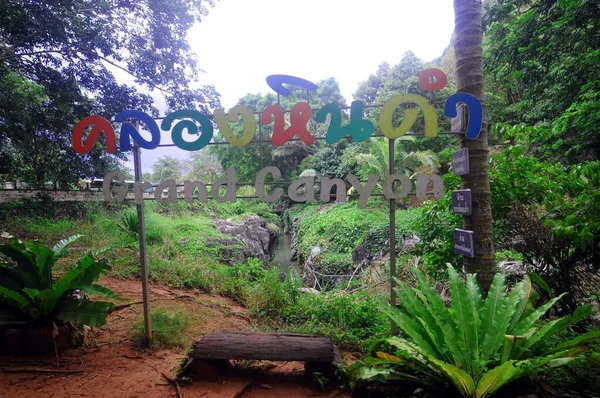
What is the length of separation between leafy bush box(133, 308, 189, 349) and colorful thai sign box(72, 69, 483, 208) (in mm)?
1404

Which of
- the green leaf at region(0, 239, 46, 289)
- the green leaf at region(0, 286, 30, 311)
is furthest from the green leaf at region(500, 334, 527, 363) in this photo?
the green leaf at region(0, 239, 46, 289)

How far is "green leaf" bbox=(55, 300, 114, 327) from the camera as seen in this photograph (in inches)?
112

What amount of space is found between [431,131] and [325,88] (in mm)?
17638

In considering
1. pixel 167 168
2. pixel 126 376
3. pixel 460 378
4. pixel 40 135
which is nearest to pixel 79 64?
pixel 40 135

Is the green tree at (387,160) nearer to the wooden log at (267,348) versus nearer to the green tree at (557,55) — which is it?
the green tree at (557,55)

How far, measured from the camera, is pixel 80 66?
6926 mm

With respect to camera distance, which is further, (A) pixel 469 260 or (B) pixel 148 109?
(B) pixel 148 109

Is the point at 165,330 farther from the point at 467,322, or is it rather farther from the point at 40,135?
the point at 40,135

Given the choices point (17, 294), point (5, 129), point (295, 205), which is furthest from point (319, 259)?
point (295, 205)

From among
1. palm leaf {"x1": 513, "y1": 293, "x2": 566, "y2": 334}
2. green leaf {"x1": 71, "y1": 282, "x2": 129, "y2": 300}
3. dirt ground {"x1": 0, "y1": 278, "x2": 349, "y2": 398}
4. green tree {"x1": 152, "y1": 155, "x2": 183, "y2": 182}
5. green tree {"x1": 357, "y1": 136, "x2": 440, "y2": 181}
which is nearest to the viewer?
palm leaf {"x1": 513, "y1": 293, "x2": 566, "y2": 334}

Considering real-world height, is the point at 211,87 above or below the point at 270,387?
above

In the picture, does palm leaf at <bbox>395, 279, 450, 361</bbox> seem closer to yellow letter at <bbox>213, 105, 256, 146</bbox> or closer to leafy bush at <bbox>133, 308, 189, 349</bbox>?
yellow letter at <bbox>213, 105, 256, 146</bbox>

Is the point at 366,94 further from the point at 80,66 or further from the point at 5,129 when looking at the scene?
the point at 5,129

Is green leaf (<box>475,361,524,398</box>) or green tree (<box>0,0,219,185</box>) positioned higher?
green tree (<box>0,0,219,185</box>)
